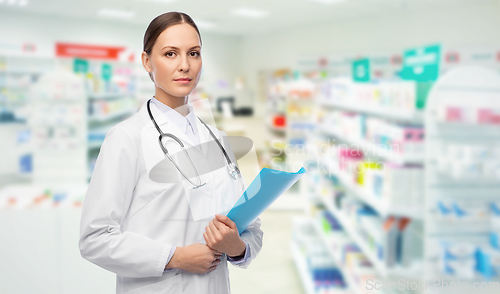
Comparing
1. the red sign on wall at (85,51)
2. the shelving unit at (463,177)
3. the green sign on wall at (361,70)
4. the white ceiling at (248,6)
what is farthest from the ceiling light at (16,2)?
the shelving unit at (463,177)

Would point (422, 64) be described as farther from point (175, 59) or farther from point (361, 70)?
point (175, 59)

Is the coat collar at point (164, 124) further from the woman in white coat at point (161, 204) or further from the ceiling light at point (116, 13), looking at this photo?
the ceiling light at point (116, 13)

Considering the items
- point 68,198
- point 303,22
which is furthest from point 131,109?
point 68,198

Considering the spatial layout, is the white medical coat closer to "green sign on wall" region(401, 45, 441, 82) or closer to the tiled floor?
"green sign on wall" region(401, 45, 441, 82)

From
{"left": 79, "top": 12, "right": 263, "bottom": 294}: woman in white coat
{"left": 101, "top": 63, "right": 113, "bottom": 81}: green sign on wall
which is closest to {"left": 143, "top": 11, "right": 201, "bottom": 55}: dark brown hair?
{"left": 79, "top": 12, "right": 263, "bottom": 294}: woman in white coat

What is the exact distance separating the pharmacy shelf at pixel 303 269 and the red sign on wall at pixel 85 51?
508 cm

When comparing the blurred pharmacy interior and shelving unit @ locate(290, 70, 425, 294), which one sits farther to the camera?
shelving unit @ locate(290, 70, 425, 294)

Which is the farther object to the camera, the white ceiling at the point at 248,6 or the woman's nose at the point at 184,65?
the white ceiling at the point at 248,6

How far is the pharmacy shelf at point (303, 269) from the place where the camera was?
134 inches

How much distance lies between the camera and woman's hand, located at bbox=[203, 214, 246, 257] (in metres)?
0.92

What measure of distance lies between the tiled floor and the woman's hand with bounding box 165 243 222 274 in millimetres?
2069

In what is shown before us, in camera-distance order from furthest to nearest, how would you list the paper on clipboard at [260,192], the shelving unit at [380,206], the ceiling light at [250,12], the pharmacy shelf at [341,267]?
the ceiling light at [250,12], the pharmacy shelf at [341,267], the shelving unit at [380,206], the paper on clipboard at [260,192]

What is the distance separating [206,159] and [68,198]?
1665 millimetres

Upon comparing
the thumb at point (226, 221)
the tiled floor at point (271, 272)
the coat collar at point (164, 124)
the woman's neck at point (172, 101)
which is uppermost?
the woman's neck at point (172, 101)
